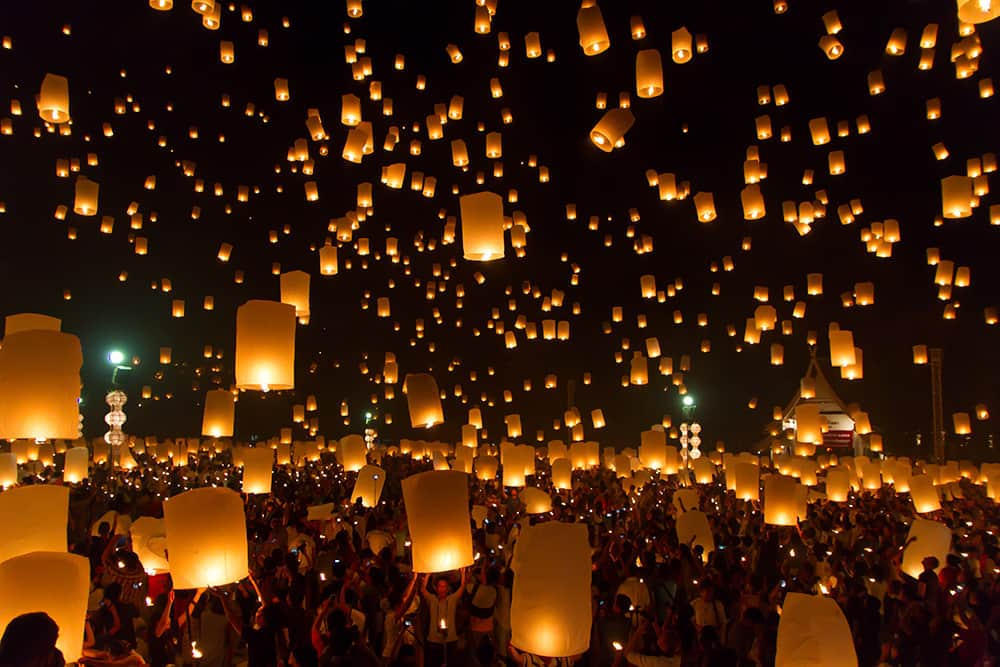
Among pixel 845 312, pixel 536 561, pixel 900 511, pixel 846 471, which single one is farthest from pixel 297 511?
pixel 845 312

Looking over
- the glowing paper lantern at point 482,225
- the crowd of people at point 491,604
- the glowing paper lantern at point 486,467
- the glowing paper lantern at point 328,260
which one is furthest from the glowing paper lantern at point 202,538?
the glowing paper lantern at point 486,467

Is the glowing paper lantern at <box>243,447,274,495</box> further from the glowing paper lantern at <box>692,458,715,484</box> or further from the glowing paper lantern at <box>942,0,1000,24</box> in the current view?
the glowing paper lantern at <box>692,458,715,484</box>

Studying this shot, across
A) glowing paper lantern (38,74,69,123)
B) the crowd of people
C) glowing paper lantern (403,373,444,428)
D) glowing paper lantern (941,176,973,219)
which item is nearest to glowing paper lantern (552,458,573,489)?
the crowd of people

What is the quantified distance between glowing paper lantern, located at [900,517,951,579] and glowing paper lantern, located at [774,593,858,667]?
4.50 m

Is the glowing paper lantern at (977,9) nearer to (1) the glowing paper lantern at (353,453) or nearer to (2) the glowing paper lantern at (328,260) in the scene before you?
(2) the glowing paper lantern at (328,260)

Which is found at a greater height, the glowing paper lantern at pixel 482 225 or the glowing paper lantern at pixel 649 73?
the glowing paper lantern at pixel 649 73

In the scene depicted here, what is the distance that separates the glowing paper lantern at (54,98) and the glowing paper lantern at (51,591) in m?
6.50

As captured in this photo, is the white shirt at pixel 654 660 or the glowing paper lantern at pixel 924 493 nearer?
the white shirt at pixel 654 660

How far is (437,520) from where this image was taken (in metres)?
4.63

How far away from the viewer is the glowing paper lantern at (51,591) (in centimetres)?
357

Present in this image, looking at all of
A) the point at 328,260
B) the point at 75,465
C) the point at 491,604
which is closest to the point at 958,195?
the point at 491,604

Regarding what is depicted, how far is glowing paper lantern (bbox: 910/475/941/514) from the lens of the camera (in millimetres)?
11711

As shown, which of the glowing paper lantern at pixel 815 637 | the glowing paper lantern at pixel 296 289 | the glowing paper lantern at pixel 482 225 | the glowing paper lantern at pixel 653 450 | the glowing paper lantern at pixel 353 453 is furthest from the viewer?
the glowing paper lantern at pixel 653 450

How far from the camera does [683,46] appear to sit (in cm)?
966
